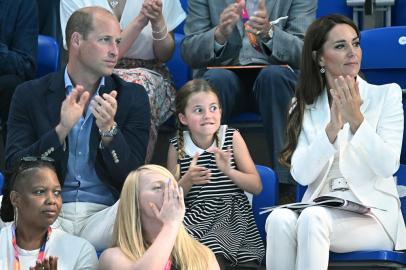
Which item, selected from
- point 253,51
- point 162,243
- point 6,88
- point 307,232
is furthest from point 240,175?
point 6,88

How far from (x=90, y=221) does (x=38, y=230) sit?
0.39 m

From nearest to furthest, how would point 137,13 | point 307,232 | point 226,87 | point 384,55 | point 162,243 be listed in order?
point 162,243 → point 307,232 → point 384,55 → point 226,87 → point 137,13

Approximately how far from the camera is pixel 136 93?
5.14m

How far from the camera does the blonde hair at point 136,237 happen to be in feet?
14.5

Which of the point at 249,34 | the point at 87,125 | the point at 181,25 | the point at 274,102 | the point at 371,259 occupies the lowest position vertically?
the point at 371,259

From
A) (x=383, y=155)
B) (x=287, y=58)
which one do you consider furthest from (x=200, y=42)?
(x=383, y=155)

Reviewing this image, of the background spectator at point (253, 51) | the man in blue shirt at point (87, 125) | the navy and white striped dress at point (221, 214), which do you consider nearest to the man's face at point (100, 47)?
the man in blue shirt at point (87, 125)

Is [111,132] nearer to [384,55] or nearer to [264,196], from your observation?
[264,196]

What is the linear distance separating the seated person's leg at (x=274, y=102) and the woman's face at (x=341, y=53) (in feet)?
1.33

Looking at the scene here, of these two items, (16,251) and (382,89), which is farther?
(382,89)

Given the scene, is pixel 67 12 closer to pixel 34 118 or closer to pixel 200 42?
pixel 200 42

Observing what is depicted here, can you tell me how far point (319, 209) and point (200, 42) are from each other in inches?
55.1

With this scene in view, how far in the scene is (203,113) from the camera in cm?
512

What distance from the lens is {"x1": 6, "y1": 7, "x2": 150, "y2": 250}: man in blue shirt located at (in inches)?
189
